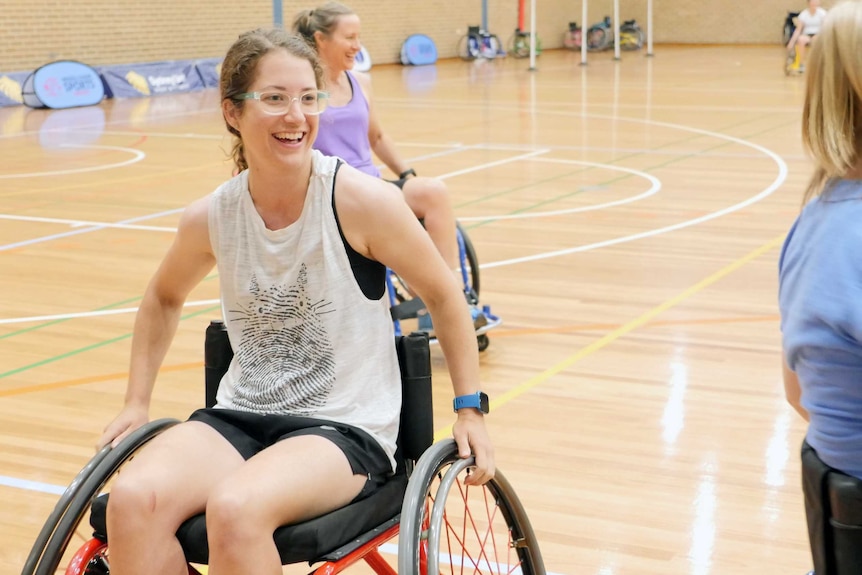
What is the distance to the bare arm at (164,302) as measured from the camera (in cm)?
193

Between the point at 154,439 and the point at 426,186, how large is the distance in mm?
1955

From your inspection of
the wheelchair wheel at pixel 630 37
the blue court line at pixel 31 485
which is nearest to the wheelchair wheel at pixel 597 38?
the wheelchair wheel at pixel 630 37

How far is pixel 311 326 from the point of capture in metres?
1.85

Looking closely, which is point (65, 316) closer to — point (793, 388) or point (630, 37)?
point (793, 388)

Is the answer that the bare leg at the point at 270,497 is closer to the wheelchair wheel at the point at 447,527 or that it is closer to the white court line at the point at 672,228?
the wheelchair wheel at the point at 447,527

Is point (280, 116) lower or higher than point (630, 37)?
higher

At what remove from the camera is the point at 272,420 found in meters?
1.84

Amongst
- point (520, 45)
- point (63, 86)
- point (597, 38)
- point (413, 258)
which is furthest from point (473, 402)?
point (597, 38)

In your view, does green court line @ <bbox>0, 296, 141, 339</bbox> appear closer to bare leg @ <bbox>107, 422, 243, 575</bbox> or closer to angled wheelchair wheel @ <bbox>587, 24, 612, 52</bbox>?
bare leg @ <bbox>107, 422, 243, 575</bbox>

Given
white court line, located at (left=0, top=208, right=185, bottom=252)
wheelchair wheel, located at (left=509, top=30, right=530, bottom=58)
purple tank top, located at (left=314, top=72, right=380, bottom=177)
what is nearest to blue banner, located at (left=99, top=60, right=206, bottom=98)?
wheelchair wheel, located at (left=509, top=30, right=530, bottom=58)

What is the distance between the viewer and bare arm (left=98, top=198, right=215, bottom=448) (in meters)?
1.93

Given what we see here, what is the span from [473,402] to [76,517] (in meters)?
0.60

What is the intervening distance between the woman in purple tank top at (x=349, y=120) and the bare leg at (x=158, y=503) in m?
1.96

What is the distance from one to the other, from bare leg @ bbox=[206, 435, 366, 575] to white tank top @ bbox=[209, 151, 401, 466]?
11cm
